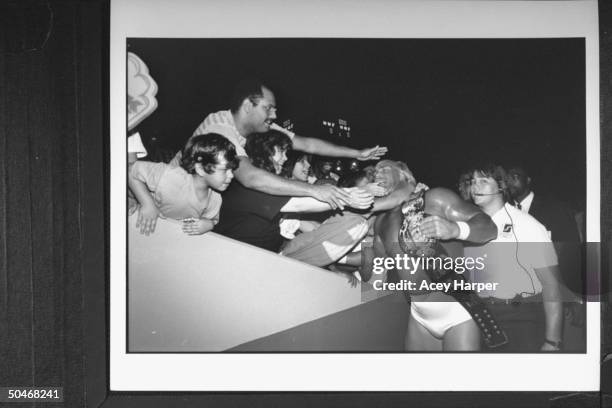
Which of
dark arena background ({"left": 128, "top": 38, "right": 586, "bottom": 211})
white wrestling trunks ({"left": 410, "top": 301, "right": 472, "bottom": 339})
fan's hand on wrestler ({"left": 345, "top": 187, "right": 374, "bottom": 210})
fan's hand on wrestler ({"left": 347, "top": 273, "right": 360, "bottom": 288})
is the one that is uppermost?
dark arena background ({"left": 128, "top": 38, "right": 586, "bottom": 211})

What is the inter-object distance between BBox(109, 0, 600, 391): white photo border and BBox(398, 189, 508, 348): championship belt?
0.08 m

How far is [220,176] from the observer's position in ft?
7.09

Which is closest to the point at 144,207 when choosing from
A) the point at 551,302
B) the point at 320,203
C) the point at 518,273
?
the point at 320,203

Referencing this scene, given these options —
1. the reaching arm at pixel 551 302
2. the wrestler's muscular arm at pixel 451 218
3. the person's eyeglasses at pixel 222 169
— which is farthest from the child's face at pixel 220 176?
the reaching arm at pixel 551 302

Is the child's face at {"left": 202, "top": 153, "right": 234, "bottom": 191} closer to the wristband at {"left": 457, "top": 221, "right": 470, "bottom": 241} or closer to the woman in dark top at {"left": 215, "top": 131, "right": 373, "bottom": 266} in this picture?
the woman in dark top at {"left": 215, "top": 131, "right": 373, "bottom": 266}

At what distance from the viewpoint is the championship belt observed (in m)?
2.14

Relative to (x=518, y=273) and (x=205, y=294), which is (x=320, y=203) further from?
(x=518, y=273)

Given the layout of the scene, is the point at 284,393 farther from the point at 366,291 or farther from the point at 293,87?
the point at 293,87

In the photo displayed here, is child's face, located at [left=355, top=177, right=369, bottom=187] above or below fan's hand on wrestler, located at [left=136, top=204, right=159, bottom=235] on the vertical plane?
above

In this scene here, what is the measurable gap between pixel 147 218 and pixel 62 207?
0.29 metres

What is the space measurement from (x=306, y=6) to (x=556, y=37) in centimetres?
85

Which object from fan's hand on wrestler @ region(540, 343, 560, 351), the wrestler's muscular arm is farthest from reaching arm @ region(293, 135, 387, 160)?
fan's hand on wrestler @ region(540, 343, 560, 351)

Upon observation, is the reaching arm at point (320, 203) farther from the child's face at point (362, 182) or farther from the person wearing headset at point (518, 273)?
the person wearing headset at point (518, 273)

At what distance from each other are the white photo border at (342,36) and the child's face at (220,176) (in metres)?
0.29
